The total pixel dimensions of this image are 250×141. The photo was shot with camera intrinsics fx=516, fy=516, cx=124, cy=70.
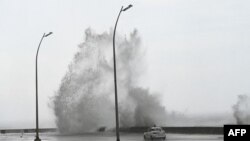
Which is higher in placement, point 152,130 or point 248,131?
point 248,131

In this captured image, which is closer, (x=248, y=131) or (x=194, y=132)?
(x=248, y=131)

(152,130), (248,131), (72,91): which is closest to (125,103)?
(72,91)

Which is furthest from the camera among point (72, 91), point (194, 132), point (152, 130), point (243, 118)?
point (72, 91)

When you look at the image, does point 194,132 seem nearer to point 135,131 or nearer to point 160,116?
point 135,131

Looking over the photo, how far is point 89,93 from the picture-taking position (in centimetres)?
9019

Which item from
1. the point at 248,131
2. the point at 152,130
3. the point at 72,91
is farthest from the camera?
the point at 72,91

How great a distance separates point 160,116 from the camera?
92062 mm

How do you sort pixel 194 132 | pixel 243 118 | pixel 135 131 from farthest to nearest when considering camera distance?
pixel 243 118
pixel 135 131
pixel 194 132

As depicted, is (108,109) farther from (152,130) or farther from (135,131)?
Result: (152,130)

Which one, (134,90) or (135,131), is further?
(134,90)

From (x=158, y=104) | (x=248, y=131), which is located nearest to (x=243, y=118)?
(x=158, y=104)

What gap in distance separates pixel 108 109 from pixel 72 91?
886 centimetres

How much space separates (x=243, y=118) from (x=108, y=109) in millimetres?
26787

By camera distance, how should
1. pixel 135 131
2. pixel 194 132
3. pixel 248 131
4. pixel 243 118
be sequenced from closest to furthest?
pixel 248 131 → pixel 194 132 → pixel 135 131 → pixel 243 118
